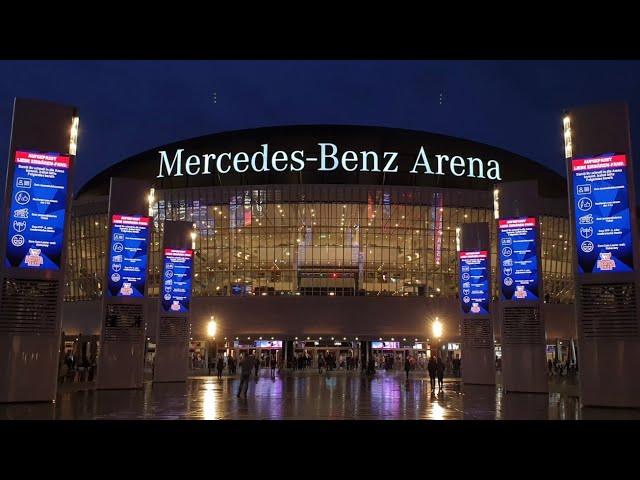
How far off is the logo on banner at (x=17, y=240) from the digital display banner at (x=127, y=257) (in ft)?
32.8

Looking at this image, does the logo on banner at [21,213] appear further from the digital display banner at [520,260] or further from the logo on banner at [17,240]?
the digital display banner at [520,260]

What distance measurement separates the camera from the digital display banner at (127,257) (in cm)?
3019

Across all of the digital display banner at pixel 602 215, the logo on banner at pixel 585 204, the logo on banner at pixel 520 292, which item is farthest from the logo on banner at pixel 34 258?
the logo on banner at pixel 520 292

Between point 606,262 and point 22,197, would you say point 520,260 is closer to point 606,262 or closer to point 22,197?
point 606,262

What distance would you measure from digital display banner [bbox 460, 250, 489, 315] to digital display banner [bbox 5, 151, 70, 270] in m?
23.4

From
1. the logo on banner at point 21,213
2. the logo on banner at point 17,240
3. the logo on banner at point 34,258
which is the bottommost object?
the logo on banner at point 34,258

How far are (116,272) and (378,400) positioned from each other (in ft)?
45.1

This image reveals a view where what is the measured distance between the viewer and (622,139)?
20531 millimetres

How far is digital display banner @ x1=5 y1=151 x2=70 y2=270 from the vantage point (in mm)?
20141

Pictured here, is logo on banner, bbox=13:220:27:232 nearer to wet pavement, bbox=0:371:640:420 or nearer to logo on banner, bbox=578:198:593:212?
wet pavement, bbox=0:371:640:420

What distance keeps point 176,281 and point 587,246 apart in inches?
907
